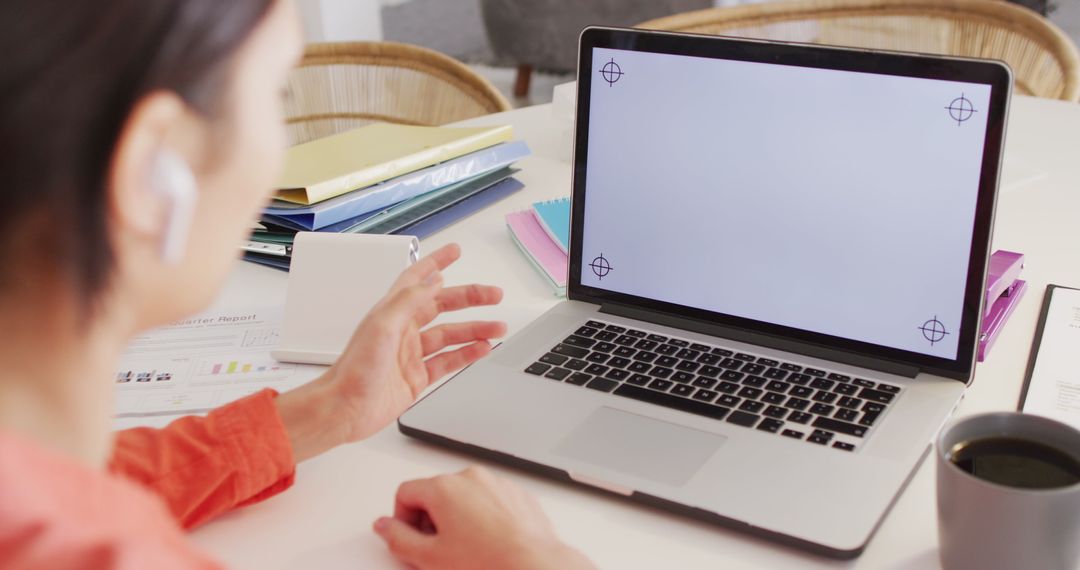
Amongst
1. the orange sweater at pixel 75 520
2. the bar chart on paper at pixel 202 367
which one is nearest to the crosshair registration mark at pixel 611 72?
the bar chart on paper at pixel 202 367

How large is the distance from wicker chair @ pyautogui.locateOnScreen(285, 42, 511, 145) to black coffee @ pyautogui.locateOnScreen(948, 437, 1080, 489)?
1.23 meters

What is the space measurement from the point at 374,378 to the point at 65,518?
0.41 meters

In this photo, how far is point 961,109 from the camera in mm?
781

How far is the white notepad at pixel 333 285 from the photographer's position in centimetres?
96

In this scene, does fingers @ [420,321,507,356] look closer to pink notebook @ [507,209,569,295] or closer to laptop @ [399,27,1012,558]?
laptop @ [399,27,1012,558]

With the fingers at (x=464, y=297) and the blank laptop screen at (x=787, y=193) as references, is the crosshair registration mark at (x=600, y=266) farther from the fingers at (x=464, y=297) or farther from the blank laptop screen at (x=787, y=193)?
the fingers at (x=464, y=297)

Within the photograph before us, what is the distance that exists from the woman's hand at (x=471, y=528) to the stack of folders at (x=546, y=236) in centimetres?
40

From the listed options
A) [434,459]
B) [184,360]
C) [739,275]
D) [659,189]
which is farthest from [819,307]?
[184,360]

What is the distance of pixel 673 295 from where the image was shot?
945 mm

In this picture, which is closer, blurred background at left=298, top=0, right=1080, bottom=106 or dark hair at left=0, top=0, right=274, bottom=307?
dark hair at left=0, top=0, right=274, bottom=307

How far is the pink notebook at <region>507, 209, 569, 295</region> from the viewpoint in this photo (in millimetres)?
1093

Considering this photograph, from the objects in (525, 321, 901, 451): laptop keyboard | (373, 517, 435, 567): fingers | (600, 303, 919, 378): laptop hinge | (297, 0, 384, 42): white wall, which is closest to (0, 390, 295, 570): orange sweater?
(373, 517, 435, 567): fingers

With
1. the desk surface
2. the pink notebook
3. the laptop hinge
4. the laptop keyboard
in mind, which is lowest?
the desk surface

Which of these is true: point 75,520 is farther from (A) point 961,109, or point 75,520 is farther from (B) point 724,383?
(A) point 961,109
